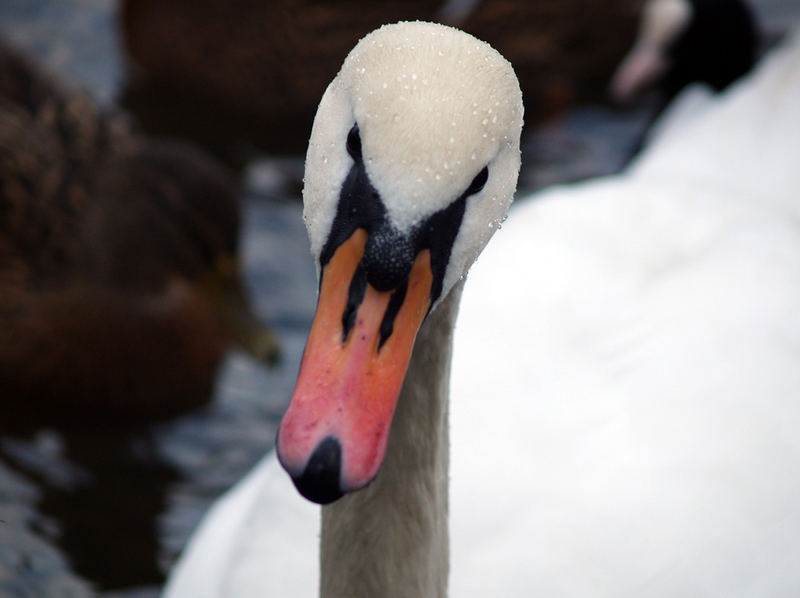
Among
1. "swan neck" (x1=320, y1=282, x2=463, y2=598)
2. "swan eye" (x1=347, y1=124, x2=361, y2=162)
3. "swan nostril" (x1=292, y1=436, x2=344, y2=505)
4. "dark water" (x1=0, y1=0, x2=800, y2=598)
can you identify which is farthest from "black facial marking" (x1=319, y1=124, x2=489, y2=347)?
"dark water" (x1=0, y1=0, x2=800, y2=598)

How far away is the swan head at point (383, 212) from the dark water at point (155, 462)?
1873 mm

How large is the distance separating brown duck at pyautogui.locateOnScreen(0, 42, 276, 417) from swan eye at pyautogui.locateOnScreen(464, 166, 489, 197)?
244 cm

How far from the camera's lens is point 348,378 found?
5.45 feet

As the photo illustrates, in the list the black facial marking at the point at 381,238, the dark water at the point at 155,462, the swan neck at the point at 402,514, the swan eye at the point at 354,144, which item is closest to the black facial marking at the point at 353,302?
the black facial marking at the point at 381,238

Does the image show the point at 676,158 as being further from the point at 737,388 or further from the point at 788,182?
the point at 737,388

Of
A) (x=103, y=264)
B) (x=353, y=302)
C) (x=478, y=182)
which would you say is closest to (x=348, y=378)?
(x=353, y=302)

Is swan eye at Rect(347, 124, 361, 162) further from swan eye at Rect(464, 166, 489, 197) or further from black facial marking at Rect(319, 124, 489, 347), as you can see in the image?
swan eye at Rect(464, 166, 489, 197)

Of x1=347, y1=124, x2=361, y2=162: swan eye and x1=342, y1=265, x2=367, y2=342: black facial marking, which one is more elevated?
x1=347, y1=124, x2=361, y2=162: swan eye

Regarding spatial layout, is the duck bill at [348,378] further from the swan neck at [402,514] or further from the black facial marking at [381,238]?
the swan neck at [402,514]

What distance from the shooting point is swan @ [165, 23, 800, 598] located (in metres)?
1.71

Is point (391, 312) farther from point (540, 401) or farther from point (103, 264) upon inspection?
point (103, 264)

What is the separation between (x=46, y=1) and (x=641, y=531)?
426 cm

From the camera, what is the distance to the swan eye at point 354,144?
1.71m

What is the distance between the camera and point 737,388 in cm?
291
